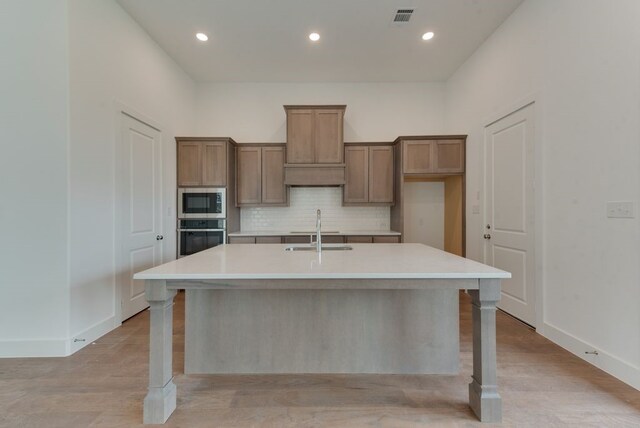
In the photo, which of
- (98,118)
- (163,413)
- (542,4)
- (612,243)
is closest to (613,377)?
(612,243)

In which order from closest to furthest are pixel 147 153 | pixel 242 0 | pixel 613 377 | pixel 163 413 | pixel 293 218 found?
pixel 163 413
pixel 613 377
pixel 242 0
pixel 147 153
pixel 293 218

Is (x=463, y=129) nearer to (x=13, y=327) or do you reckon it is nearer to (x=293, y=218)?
(x=293, y=218)

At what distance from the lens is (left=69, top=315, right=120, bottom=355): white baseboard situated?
2.46 metres

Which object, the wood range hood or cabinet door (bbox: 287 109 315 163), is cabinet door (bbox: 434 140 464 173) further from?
cabinet door (bbox: 287 109 315 163)

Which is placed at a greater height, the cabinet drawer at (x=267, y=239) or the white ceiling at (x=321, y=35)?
the white ceiling at (x=321, y=35)

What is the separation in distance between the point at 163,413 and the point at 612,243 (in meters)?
3.13

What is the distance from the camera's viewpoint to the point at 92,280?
8.75 feet

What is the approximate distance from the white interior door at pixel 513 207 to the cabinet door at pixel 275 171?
2.82 metres

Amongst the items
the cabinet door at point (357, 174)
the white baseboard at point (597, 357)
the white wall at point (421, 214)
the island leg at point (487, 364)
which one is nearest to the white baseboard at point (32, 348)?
the island leg at point (487, 364)

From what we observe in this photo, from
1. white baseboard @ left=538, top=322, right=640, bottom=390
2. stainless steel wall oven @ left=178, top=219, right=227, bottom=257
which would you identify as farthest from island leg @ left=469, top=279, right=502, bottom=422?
stainless steel wall oven @ left=178, top=219, right=227, bottom=257

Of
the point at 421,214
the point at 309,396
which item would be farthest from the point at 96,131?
the point at 421,214

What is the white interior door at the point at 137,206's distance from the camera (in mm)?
3102

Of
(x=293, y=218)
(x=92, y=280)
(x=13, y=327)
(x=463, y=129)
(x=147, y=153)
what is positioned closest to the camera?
(x=13, y=327)

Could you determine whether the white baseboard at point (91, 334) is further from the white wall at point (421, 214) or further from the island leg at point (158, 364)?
the white wall at point (421, 214)
